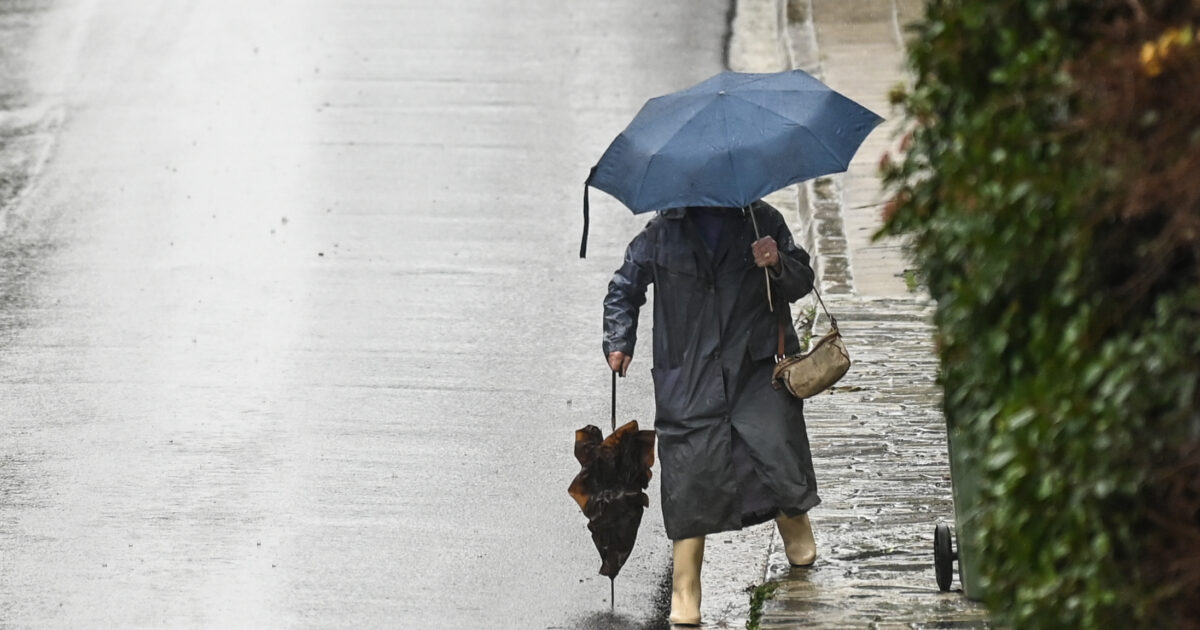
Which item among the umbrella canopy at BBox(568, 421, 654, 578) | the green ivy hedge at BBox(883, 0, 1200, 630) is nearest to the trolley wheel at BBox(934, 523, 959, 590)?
the umbrella canopy at BBox(568, 421, 654, 578)

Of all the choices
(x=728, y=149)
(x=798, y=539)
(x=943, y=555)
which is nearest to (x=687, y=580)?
(x=798, y=539)

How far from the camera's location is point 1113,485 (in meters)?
4.03

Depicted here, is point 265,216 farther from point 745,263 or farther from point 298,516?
point 745,263

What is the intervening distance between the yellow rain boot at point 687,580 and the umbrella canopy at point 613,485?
25 cm

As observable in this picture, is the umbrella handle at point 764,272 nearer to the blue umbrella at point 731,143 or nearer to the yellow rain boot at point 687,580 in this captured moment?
the blue umbrella at point 731,143

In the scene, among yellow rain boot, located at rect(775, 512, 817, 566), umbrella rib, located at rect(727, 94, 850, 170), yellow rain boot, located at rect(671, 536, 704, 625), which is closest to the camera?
umbrella rib, located at rect(727, 94, 850, 170)

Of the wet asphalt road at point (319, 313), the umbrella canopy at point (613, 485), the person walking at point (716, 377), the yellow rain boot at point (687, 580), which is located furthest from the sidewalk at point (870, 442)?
the wet asphalt road at point (319, 313)

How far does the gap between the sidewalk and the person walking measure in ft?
1.42

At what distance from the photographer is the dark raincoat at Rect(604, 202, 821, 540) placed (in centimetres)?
781

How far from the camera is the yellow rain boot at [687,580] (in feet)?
25.8

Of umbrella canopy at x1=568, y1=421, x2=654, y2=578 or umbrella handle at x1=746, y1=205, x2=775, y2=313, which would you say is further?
umbrella canopy at x1=568, y1=421, x2=654, y2=578

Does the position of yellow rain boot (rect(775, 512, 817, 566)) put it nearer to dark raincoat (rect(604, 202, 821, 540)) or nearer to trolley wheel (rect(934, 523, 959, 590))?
dark raincoat (rect(604, 202, 821, 540))

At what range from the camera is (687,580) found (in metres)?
7.89

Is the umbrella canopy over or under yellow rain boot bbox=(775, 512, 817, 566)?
over
